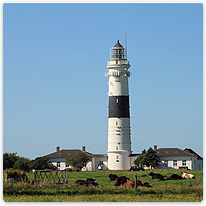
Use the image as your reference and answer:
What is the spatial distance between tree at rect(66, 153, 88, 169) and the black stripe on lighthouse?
7927 millimetres

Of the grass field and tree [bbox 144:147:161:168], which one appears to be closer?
the grass field

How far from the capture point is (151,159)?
2534 inches

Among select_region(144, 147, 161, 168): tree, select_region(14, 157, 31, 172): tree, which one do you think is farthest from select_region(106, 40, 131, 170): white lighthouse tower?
select_region(14, 157, 31, 172): tree

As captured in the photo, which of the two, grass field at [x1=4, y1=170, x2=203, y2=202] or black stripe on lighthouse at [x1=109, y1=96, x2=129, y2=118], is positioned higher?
black stripe on lighthouse at [x1=109, y1=96, x2=129, y2=118]

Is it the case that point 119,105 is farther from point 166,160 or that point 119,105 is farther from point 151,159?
point 166,160

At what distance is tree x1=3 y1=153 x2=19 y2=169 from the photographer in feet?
175

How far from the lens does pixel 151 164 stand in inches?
2520

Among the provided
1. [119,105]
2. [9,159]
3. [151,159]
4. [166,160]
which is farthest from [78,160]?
[9,159]

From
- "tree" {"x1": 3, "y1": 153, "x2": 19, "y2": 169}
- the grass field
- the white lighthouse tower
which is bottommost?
the grass field

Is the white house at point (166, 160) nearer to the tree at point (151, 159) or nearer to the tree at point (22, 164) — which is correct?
the tree at point (151, 159)

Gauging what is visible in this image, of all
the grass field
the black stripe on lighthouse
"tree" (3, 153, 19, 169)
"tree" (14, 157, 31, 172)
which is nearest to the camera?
the grass field

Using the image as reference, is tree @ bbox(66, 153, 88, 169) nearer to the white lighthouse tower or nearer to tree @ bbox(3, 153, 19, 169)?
the white lighthouse tower

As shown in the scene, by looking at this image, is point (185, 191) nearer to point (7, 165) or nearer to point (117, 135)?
point (7, 165)

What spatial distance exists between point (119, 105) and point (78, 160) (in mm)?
9238
